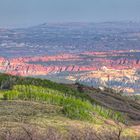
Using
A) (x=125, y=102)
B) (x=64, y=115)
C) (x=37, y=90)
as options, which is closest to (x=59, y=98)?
(x=37, y=90)

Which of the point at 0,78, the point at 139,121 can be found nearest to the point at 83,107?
the point at 139,121

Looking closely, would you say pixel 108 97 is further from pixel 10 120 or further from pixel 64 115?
pixel 10 120

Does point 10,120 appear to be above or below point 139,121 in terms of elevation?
above

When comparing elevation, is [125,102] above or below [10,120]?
below

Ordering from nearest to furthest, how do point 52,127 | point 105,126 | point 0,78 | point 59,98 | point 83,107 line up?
point 52,127 < point 105,126 < point 83,107 < point 59,98 < point 0,78

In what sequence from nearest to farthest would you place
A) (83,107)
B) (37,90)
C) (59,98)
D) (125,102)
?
1. (83,107)
2. (59,98)
3. (37,90)
4. (125,102)

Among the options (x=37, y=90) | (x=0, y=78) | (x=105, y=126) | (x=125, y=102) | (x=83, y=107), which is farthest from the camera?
(x=125, y=102)

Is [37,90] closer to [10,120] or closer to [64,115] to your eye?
[64,115]

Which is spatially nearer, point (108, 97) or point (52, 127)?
point (52, 127)

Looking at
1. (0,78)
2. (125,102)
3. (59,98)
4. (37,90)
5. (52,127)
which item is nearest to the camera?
(52,127)
